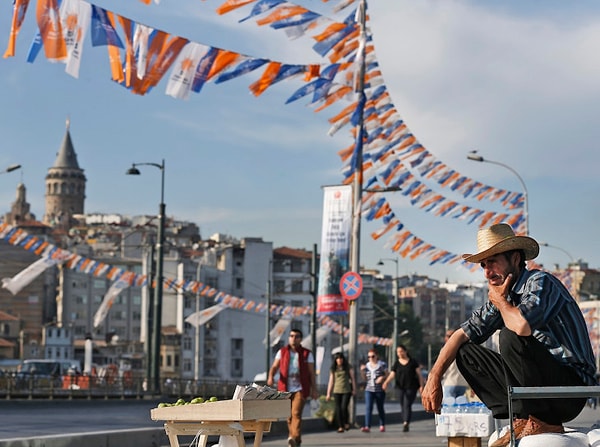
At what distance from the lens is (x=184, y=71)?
2073 centimetres

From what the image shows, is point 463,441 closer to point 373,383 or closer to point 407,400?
point 407,400

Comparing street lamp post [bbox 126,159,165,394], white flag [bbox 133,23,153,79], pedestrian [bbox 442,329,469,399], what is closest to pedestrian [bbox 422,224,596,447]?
white flag [bbox 133,23,153,79]

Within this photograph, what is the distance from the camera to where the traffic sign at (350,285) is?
90.9 ft

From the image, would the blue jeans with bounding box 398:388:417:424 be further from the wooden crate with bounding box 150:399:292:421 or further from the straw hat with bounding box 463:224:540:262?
the straw hat with bounding box 463:224:540:262

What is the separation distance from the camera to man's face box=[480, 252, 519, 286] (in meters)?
6.36

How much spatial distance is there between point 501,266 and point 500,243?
0.13 m

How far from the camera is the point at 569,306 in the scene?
245 inches

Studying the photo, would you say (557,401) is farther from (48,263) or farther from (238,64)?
(48,263)

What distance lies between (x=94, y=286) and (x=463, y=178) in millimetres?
137158

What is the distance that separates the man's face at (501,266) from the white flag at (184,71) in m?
14.5

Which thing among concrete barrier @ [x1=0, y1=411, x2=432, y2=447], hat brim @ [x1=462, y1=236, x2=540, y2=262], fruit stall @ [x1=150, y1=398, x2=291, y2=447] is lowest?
concrete barrier @ [x1=0, y1=411, x2=432, y2=447]

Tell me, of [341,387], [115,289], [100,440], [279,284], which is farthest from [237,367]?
[100,440]

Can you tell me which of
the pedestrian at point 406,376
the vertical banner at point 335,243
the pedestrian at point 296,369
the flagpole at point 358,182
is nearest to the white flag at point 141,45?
the pedestrian at point 296,369

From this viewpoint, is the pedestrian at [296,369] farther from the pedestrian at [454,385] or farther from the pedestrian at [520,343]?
the pedestrian at [520,343]
